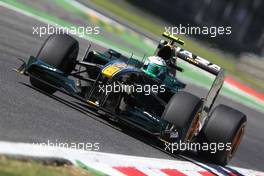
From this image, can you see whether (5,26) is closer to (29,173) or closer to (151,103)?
(151,103)

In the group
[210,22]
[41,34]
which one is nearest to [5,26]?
[41,34]

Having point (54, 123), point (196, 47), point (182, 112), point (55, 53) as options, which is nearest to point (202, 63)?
point (182, 112)

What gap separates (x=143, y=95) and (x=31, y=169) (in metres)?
3.70

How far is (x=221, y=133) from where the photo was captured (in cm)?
891

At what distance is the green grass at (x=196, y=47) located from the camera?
21562mm

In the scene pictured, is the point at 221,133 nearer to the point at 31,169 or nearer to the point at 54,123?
the point at 54,123

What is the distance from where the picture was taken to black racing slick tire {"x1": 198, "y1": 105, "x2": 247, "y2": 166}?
8922mm

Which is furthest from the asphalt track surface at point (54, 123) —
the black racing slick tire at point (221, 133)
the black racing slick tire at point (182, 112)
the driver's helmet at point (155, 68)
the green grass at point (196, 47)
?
the green grass at point (196, 47)

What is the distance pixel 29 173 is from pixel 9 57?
5.74 meters

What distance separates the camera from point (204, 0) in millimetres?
25469

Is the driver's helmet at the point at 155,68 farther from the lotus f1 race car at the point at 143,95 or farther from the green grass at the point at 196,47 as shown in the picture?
the green grass at the point at 196,47

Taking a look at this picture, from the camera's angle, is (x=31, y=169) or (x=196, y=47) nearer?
(x=31, y=169)

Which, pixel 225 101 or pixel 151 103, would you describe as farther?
pixel 225 101

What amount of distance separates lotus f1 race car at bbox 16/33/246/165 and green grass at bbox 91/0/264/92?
39.2 feet
